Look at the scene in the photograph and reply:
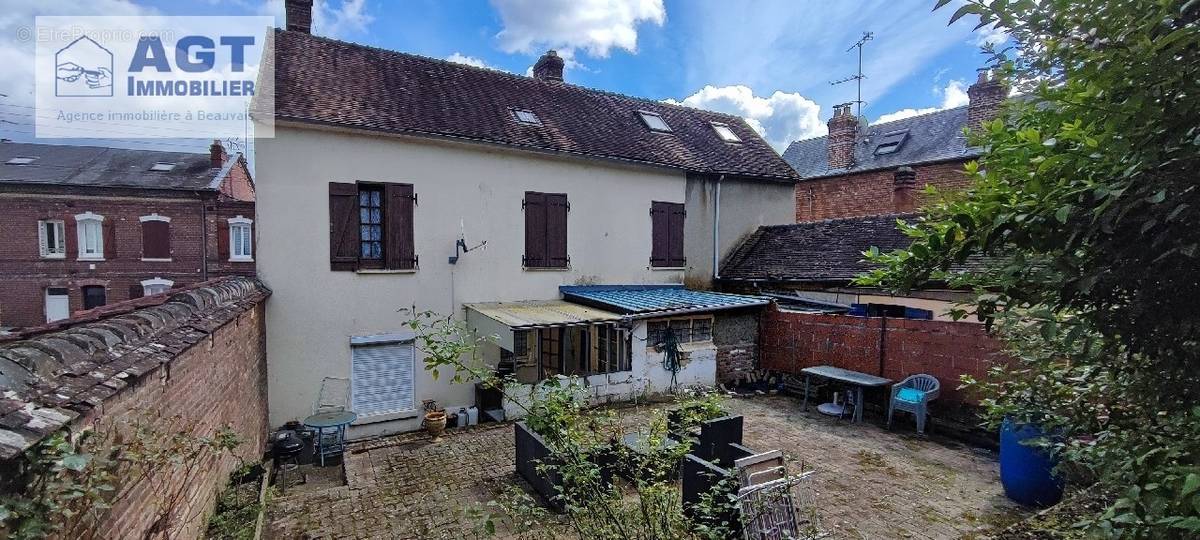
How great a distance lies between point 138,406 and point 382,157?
836 centimetres

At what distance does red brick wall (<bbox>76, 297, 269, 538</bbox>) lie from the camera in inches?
131

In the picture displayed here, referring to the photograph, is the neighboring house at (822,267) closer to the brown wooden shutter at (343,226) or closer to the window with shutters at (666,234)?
the window with shutters at (666,234)

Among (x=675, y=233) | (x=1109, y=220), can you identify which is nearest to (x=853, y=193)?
(x=675, y=233)

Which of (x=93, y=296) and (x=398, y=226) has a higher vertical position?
(x=398, y=226)

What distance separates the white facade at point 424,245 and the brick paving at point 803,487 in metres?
2.21

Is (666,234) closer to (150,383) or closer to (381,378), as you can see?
(381,378)

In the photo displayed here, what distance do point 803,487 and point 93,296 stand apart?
32.5 m

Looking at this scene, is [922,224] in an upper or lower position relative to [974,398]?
upper

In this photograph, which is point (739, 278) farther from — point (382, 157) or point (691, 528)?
point (691, 528)

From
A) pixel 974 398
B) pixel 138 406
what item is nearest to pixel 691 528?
pixel 138 406

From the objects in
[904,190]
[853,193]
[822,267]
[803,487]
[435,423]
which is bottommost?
[435,423]

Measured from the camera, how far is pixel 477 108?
13.4 meters

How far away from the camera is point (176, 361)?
174 inches

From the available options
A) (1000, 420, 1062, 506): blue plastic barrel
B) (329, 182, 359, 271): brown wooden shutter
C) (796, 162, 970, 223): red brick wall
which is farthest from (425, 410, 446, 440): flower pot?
(796, 162, 970, 223): red brick wall
